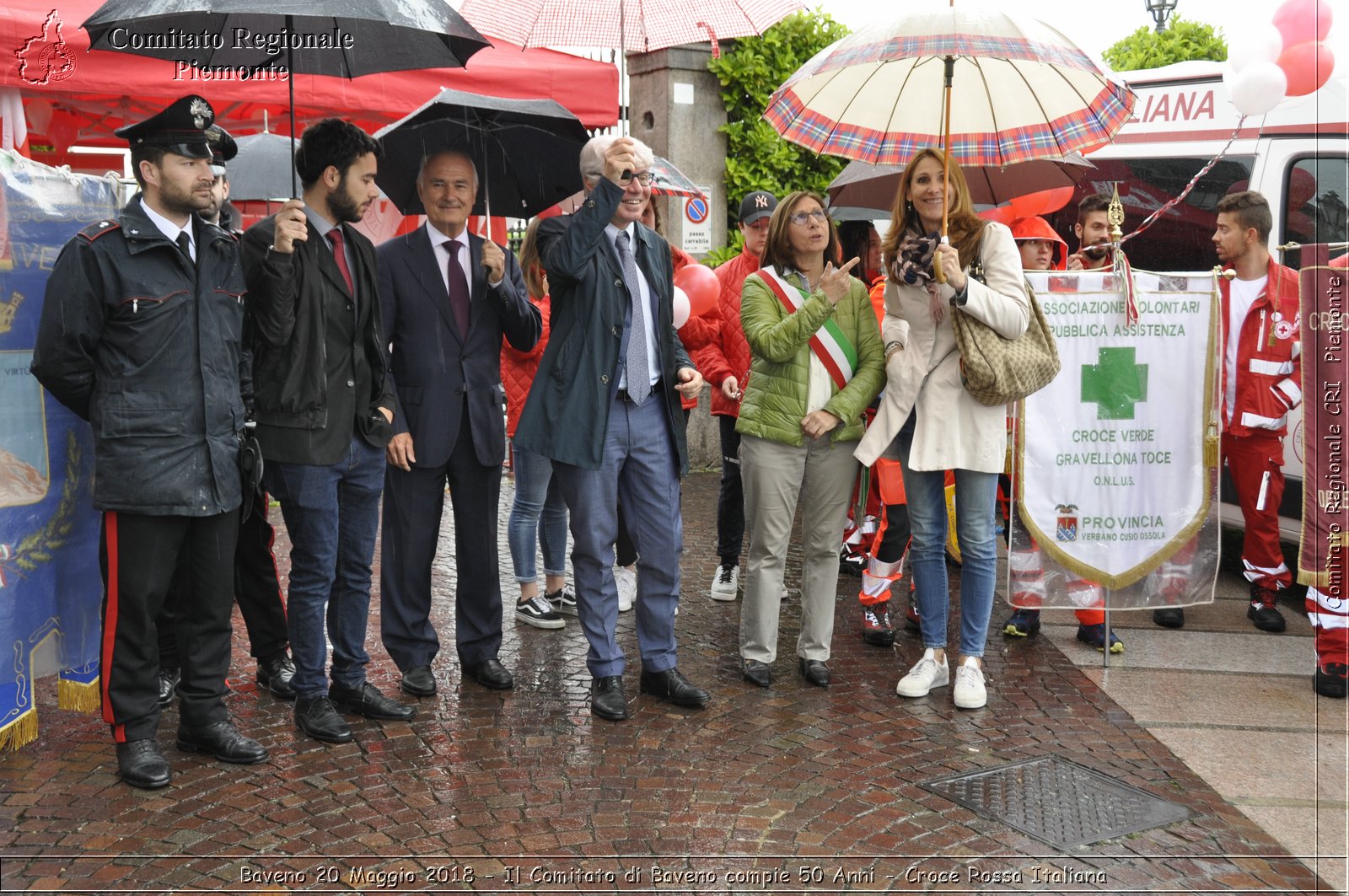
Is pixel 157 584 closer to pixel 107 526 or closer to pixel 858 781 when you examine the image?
pixel 107 526

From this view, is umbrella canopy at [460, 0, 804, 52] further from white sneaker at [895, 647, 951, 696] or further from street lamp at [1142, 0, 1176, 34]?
street lamp at [1142, 0, 1176, 34]

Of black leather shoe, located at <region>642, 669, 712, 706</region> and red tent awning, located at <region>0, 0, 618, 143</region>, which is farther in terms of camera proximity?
red tent awning, located at <region>0, 0, 618, 143</region>

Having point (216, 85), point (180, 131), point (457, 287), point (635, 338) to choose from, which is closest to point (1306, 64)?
point (635, 338)

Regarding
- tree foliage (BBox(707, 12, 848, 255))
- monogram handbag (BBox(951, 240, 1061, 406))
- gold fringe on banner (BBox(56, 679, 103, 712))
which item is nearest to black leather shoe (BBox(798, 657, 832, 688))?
monogram handbag (BBox(951, 240, 1061, 406))

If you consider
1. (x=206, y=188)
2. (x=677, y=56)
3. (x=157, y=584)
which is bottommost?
(x=157, y=584)

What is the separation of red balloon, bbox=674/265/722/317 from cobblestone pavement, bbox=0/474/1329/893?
1.75 metres

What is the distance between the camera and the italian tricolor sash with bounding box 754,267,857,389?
16.7 ft

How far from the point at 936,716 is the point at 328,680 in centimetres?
244

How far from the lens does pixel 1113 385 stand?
18.4 ft

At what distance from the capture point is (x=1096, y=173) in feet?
27.2

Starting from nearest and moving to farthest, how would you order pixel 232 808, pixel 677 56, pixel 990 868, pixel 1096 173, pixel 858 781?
pixel 990 868 → pixel 232 808 → pixel 858 781 → pixel 1096 173 → pixel 677 56

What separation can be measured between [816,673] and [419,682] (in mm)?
1635

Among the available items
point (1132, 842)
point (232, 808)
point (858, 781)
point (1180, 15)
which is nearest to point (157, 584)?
point (232, 808)

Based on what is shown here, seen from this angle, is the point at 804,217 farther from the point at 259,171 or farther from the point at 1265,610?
the point at 259,171
